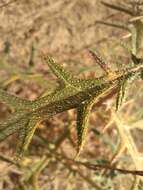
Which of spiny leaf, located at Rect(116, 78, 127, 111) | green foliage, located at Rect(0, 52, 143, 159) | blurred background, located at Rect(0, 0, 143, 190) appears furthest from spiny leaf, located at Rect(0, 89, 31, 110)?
blurred background, located at Rect(0, 0, 143, 190)

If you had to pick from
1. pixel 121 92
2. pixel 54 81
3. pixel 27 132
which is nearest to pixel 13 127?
pixel 27 132

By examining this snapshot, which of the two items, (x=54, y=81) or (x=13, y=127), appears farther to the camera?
(x=54, y=81)

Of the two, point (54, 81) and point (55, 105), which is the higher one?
point (54, 81)

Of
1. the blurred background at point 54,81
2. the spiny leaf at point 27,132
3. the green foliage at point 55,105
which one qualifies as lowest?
the spiny leaf at point 27,132

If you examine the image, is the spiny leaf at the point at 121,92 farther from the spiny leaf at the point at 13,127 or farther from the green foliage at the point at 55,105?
the spiny leaf at the point at 13,127

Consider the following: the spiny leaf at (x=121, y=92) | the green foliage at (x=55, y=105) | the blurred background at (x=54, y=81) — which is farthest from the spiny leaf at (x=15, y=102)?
the blurred background at (x=54, y=81)

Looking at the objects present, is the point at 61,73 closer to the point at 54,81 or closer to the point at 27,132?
the point at 27,132

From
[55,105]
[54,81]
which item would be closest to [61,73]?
[55,105]

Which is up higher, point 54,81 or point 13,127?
point 54,81

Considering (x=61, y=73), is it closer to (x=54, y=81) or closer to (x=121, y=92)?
(x=121, y=92)
